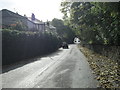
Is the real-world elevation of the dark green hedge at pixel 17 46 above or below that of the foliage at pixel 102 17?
below

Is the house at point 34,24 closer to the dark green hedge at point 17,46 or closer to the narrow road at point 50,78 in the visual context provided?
the dark green hedge at point 17,46

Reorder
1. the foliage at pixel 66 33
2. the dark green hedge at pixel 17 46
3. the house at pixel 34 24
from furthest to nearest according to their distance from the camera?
1. the foliage at pixel 66 33
2. the house at pixel 34 24
3. the dark green hedge at pixel 17 46

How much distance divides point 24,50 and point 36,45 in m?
5.62

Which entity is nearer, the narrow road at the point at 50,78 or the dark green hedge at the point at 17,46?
the narrow road at the point at 50,78

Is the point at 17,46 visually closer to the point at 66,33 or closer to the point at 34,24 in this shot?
the point at 34,24

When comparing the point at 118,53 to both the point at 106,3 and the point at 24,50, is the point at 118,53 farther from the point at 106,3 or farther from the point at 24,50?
the point at 24,50

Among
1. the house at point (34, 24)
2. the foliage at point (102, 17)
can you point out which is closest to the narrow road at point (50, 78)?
the foliage at point (102, 17)

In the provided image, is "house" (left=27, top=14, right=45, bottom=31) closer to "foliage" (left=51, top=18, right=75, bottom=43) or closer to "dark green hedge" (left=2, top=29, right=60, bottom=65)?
"dark green hedge" (left=2, top=29, right=60, bottom=65)

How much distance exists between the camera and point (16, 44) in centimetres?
1927

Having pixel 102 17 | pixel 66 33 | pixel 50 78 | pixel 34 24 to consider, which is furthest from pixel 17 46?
pixel 66 33

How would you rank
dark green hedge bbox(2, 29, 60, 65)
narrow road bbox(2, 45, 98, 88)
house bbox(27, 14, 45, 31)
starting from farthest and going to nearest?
house bbox(27, 14, 45, 31), dark green hedge bbox(2, 29, 60, 65), narrow road bbox(2, 45, 98, 88)

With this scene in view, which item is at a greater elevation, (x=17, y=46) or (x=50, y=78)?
(x=17, y=46)

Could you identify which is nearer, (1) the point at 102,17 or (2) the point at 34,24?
(1) the point at 102,17

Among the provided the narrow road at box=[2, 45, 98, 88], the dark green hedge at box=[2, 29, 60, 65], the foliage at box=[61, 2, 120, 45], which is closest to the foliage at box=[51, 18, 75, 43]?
the foliage at box=[61, 2, 120, 45]
